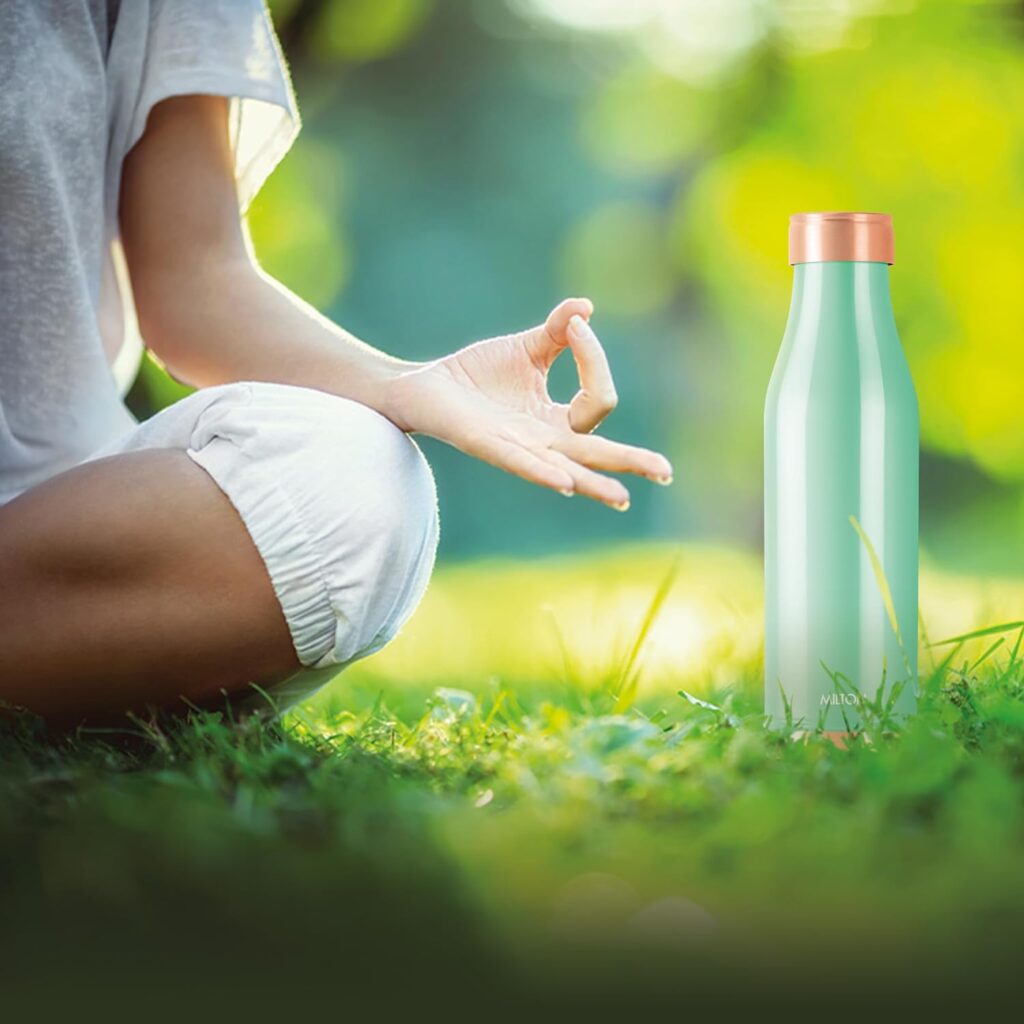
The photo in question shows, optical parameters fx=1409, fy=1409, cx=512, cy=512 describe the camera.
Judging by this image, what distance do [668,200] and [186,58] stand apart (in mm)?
7674

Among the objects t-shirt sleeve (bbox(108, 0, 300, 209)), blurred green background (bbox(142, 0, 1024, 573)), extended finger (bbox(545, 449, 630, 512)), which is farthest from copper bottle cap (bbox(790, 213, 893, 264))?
blurred green background (bbox(142, 0, 1024, 573))

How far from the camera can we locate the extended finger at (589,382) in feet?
5.00

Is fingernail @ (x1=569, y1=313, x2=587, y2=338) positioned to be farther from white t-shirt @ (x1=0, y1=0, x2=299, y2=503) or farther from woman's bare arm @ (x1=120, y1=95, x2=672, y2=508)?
white t-shirt @ (x1=0, y1=0, x2=299, y2=503)

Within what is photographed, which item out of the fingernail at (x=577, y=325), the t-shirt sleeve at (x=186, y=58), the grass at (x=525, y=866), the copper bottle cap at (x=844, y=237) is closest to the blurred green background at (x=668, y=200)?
the copper bottle cap at (x=844, y=237)

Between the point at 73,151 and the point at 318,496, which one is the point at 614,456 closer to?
the point at 318,496

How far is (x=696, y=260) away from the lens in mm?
8875

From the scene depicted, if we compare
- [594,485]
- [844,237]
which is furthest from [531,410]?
[844,237]

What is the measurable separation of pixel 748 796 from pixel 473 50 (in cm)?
871

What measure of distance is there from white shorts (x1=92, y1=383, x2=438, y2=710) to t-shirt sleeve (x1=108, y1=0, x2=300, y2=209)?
1.69 ft

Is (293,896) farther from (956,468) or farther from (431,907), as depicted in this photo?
(956,468)

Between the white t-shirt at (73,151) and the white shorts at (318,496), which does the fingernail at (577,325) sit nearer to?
the white shorts at (318,496)

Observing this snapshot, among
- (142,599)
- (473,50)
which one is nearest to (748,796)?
(142,599)

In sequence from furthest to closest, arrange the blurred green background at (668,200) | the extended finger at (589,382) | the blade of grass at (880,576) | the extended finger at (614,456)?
the blurred green background at (668,200)
the blade of grass at (880,576)
the extended finger at (589,382)
the extended finger at (614,456)

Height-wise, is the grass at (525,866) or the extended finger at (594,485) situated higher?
the extended finger at (594,485)
